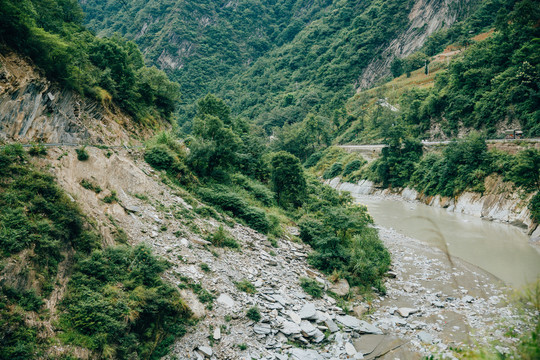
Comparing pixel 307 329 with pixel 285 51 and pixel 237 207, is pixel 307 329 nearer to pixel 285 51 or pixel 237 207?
pixel 237 207

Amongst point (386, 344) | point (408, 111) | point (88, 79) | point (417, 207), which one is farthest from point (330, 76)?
point (386, 344)

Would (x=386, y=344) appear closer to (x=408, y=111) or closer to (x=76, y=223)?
(x=76, y=223)

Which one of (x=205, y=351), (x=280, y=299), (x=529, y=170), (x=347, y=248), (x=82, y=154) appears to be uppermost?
(x=529, y=170)

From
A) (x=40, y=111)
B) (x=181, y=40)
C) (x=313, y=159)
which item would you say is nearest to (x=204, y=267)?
(x=40, y=111)

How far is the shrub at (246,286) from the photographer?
13.4m

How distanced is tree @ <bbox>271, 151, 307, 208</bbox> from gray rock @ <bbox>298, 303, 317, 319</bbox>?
16.7 meters

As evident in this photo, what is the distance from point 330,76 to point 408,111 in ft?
244

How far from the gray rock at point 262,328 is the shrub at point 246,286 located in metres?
1.91

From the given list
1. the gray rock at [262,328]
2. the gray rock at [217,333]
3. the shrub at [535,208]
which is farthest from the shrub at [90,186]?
the shrub at [535,208]

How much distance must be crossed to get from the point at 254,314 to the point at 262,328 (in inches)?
25.0

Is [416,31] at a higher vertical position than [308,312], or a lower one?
higher

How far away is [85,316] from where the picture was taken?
8.41m

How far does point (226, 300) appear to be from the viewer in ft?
40.4

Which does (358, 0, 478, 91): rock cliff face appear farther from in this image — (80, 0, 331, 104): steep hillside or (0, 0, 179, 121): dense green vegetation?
(0, 0, 179, 121): dense green vegetation
